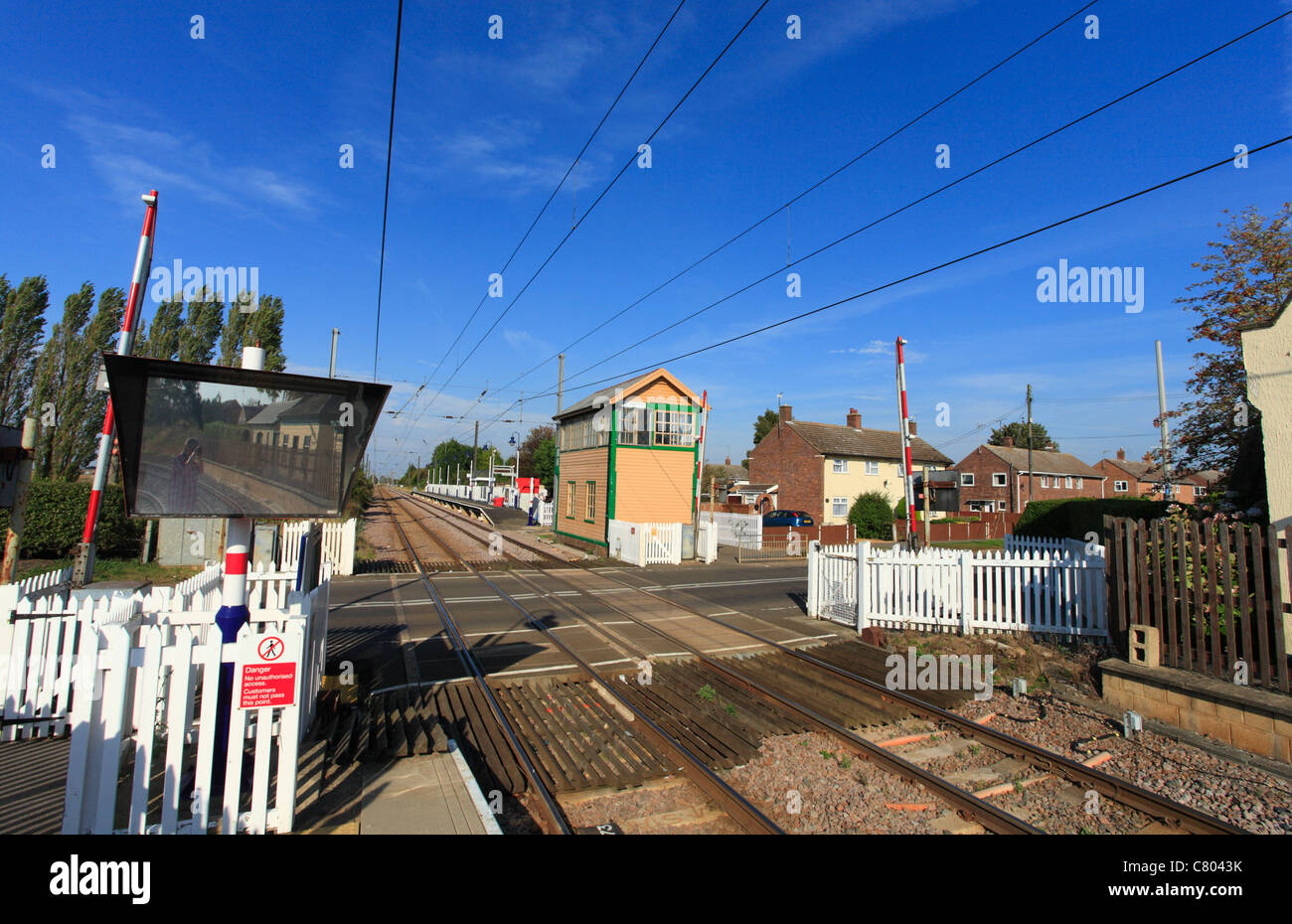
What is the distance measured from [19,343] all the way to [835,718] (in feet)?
105

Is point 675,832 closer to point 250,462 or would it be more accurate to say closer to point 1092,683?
point 250,462

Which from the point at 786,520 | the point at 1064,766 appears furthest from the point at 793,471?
the point at 1064,766

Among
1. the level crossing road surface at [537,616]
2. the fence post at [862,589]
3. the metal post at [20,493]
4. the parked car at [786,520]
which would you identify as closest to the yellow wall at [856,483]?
the parked car at [786,520]

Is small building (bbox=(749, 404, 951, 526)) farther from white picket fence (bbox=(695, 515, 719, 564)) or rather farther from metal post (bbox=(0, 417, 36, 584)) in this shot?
metal post (bbox=(0, 417, 36, 584))

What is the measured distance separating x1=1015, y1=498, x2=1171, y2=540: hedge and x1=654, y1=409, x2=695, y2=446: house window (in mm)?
14963

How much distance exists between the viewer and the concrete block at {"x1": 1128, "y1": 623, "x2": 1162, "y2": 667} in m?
7.48

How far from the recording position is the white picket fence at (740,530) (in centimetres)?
2891

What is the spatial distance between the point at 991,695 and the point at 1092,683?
130cm

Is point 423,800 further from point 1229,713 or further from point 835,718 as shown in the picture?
point 1229,713

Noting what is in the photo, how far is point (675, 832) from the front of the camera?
15.6ft

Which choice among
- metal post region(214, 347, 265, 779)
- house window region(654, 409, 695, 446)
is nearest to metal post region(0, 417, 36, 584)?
metal post region(214, 347, 265, 779)

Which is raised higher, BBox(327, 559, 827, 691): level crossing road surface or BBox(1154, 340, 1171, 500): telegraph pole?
BBox(1154, 340, 1171, 500): telegraph pole

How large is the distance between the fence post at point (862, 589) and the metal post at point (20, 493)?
1275 centimetres
